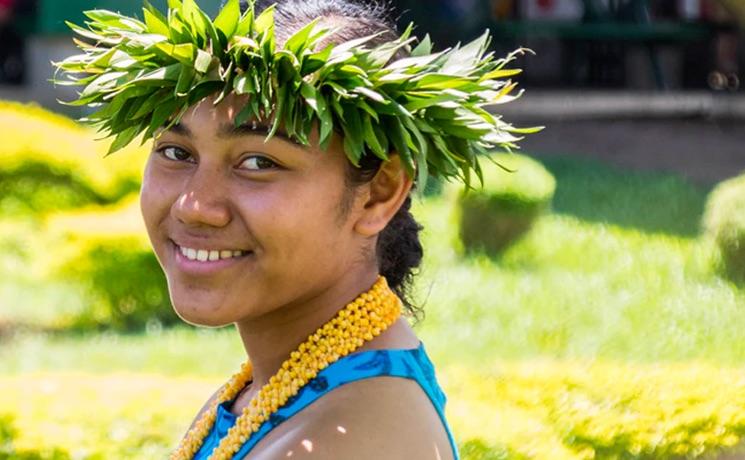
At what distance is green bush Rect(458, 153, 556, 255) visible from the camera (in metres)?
9.69

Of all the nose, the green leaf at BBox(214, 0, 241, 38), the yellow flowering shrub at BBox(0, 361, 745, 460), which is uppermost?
the green leaf at BBox(214, 0, 241, 38)

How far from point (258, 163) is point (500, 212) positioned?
7539 millimetres

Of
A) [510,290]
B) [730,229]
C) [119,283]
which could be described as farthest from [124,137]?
[730,229]

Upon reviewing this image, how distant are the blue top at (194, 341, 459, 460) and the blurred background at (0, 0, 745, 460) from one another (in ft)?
1.72

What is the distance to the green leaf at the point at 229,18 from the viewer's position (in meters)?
2.23

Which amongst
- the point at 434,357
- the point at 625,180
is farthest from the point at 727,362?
the point at 625,180

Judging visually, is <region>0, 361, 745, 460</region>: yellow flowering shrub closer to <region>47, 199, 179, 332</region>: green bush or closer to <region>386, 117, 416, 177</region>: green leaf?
<region>386, 117, 416, 177</region>: green leaf

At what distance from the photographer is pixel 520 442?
172 inches

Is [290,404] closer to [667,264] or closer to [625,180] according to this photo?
[667,264]

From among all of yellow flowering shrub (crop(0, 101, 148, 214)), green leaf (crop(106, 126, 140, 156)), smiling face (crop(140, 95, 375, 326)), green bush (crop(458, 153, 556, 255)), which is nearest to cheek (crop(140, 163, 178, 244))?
smiling face (crop(140, 95, 375, 326))

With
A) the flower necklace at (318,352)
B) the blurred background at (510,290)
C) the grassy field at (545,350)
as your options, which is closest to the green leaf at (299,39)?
the flower necklace at (318,352)

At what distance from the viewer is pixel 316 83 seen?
2.23 m

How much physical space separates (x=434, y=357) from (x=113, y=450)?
102 inches

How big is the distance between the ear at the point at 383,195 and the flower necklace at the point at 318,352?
0.40ft
